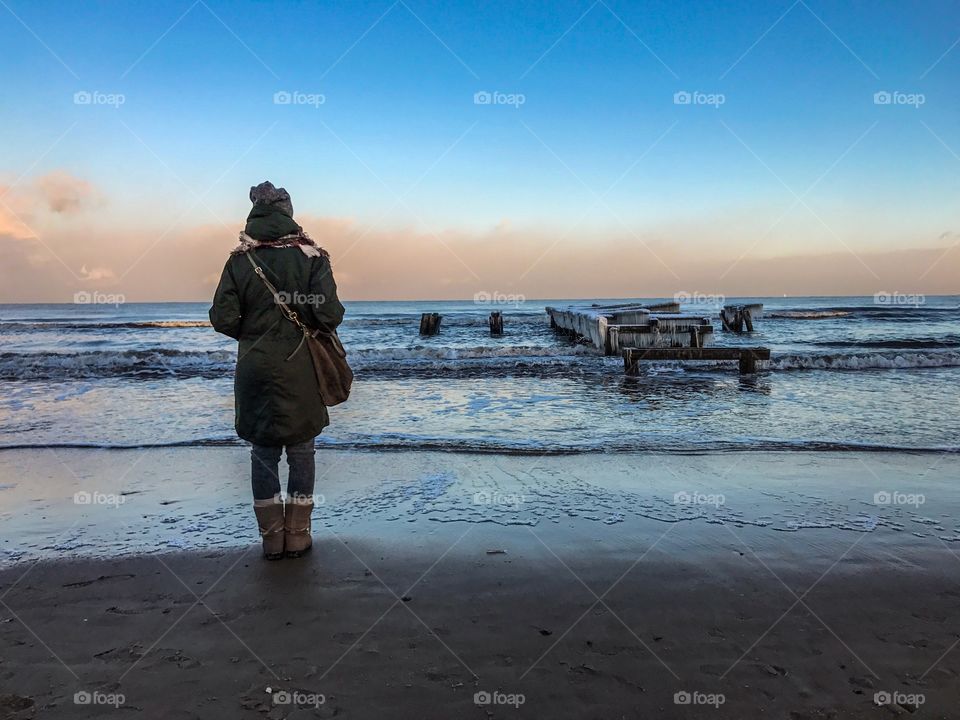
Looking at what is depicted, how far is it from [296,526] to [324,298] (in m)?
1.44

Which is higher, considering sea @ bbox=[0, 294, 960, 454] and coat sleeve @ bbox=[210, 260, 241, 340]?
coat sleeve @ bbox=[210, 260, 241, 340]

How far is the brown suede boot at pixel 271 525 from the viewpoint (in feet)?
12.6

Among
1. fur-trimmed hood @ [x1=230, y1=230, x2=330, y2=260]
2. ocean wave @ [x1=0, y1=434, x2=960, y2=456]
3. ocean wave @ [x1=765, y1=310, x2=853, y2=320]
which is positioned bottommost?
ocean wave @ [x1=0, y1=434, x2=960, y2=456]

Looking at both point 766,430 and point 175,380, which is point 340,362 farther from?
point 175,380

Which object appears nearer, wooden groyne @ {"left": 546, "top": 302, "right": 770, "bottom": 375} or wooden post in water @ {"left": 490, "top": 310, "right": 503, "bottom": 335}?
wooden groyne @ {"left": 546, "top": 302, "right": 770, "bottom": 375}

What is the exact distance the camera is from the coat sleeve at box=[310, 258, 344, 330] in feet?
12.1

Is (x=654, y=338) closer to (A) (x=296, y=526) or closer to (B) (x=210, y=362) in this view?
(B) (x=210, y=362)

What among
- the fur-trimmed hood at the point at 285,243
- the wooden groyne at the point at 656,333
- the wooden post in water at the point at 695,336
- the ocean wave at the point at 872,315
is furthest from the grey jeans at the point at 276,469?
the ocean wave at the point at 872,315

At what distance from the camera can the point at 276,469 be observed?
386 centimetres

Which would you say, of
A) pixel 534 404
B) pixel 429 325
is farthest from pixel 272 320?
pixel 429 325

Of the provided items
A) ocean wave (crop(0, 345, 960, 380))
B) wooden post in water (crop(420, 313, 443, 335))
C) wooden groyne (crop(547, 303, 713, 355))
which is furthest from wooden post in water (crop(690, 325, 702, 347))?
wooden post in water (crop(420, 313, 443, 335))

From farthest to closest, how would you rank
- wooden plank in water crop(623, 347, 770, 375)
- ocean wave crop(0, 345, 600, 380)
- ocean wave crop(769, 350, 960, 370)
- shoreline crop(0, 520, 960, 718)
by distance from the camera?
ocean wave crop(0, 345, 600, 380) < ocean wave crop(769, 350, 960, 370) < wooden plank in water crop(623, 347, 770, 375) < shoreline crop(0, 520, 960, 718)

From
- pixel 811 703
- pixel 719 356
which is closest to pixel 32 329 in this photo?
pixel 719 356

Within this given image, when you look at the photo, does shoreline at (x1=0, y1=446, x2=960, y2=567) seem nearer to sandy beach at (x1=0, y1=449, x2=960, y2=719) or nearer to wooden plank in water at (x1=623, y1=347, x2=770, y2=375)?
sandy beach at (x1=0, y1=449, x2=960, y2=719)
